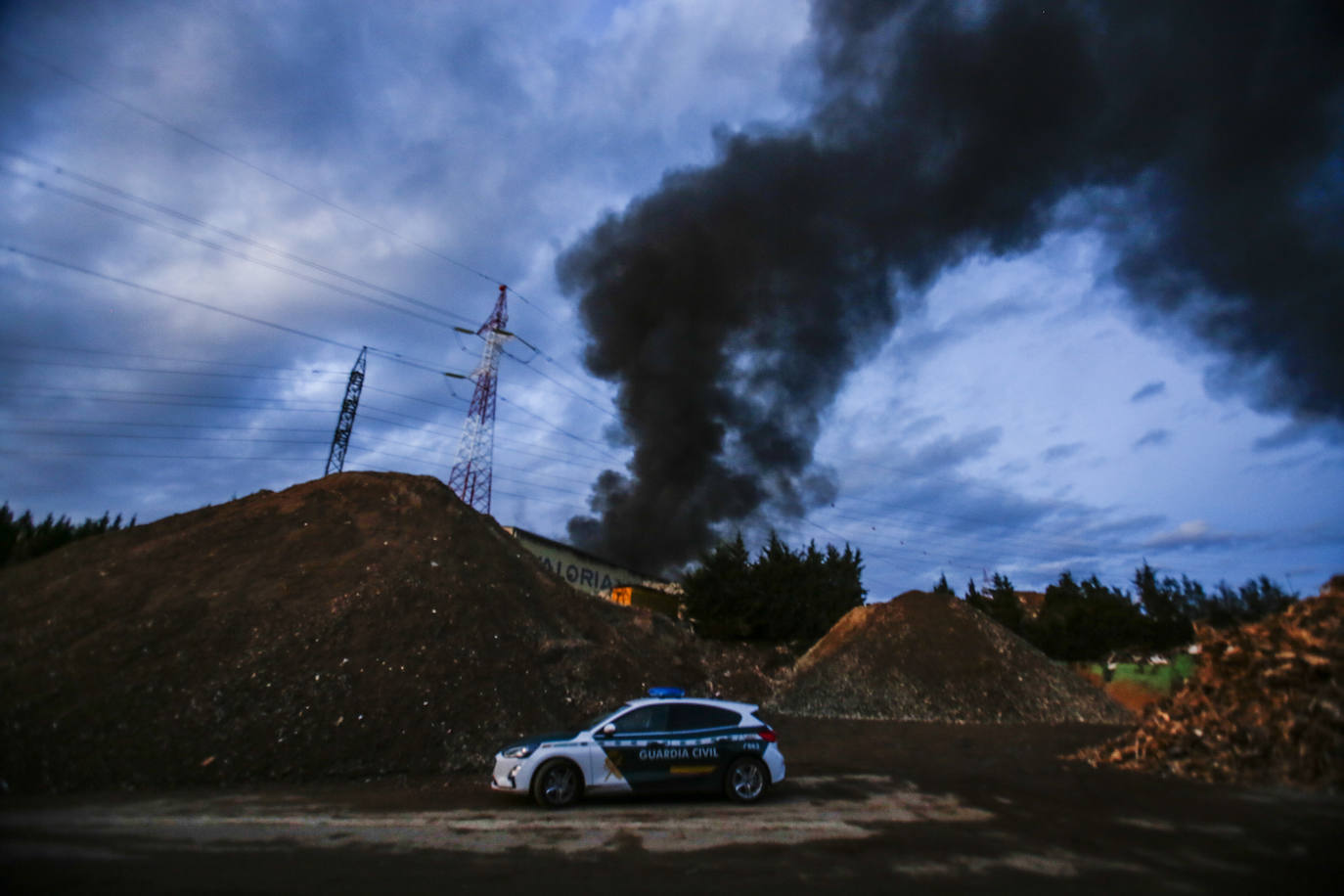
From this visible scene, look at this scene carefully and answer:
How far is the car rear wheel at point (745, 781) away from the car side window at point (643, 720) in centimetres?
117

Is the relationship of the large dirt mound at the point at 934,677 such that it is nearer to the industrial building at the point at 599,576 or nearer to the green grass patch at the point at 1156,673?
the green grass patch at the point at 1156,673

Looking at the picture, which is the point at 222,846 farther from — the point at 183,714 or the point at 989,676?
the point at 989,676

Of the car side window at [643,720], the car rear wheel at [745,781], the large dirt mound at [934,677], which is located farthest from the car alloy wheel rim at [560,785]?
the large dirt mound at [934,677]

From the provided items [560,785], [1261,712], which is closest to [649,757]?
[560,785]

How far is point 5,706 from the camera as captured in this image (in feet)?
40.2

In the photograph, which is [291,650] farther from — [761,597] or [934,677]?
[761,597]

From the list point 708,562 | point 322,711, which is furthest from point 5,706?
point 708,562

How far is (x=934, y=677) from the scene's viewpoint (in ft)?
85.4

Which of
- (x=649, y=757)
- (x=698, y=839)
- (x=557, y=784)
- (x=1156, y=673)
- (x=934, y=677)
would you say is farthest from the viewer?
(x=1156, y=673)

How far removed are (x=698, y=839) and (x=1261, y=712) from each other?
10.3 m

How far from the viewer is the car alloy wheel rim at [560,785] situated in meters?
9.62

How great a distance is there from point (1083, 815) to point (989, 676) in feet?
61.9

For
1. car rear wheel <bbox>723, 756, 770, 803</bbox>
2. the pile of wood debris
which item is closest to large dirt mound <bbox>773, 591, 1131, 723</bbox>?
the pile of wood debris

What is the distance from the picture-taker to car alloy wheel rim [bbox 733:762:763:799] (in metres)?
9.88
